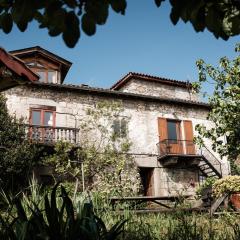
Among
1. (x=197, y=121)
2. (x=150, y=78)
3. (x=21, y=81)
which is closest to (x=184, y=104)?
(x=197, y=121)

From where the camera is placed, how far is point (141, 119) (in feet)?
67.0

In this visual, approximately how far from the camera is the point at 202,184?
2011 cm

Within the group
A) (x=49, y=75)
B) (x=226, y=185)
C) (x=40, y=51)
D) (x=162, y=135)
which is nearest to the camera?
(x=226, y=185)

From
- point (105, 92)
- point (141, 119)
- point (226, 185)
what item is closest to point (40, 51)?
point (105, 92)

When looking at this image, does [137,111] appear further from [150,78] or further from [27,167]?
[27,167]

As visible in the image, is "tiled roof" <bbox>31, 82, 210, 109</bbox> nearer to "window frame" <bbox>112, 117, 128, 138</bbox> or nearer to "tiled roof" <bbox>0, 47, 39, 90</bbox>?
"window frame" <bbox>112, 117, 128, 138</bbox>

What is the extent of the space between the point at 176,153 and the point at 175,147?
44 cm

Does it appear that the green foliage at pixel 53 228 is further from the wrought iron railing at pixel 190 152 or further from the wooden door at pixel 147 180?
the wooden door at pixel 147 180

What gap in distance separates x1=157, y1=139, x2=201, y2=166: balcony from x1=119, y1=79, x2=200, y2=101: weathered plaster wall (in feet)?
12.8

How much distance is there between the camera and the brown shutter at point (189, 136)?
2075 cm

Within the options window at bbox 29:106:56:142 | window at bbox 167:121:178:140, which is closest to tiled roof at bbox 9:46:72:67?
window at bbox 29:106:56:142

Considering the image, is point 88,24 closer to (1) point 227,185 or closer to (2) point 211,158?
(1) point 227,185

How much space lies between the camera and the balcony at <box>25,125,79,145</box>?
1697cm

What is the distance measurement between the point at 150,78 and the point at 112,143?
6.04 meters
